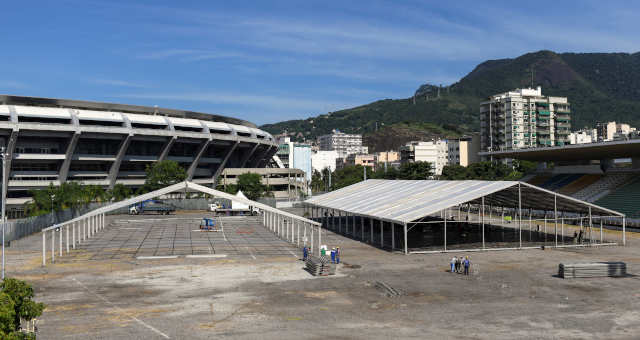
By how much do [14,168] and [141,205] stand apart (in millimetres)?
31181

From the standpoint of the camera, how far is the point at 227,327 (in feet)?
77.9

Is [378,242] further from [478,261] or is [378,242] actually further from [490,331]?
[490,331]

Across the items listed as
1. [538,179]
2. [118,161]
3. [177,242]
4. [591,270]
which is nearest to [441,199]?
[591,270]

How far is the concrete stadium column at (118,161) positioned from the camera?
11448 centimetres

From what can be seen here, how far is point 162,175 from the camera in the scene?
114 metres

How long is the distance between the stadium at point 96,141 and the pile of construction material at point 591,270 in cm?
9454

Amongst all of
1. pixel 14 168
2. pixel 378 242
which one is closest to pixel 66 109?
pixel 14 168

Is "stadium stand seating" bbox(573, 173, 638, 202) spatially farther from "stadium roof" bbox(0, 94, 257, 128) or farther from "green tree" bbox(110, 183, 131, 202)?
"stadium roof" bbox(0, 94, 257, 128)

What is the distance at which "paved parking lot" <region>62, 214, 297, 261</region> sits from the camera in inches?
1861

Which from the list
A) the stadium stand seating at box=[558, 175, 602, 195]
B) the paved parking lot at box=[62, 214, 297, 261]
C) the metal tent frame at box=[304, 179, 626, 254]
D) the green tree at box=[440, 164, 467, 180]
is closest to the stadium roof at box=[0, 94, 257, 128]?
the paved parking lot at box=[62, 214, 297, 261]

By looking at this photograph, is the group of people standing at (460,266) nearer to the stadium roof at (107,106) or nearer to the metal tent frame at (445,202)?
the metal tent frame at (445,202)

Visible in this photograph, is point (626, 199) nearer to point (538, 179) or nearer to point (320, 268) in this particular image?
point (538, 179)

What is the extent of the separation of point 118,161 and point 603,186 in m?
90.6

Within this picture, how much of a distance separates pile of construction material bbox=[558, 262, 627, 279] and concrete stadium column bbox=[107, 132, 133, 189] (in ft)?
314
